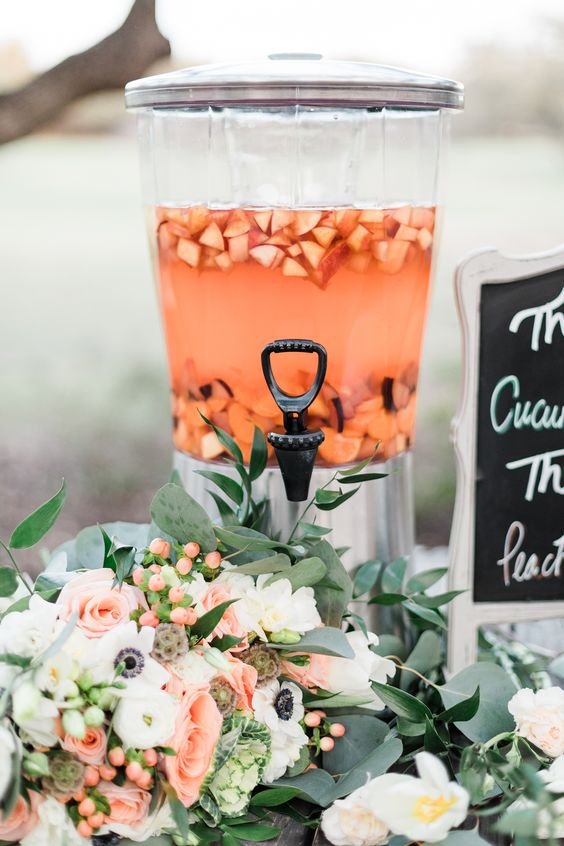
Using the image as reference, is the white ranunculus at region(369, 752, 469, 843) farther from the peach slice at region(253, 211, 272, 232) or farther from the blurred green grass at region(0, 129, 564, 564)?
the blurred green grass at region(0, 129, 564, 564)

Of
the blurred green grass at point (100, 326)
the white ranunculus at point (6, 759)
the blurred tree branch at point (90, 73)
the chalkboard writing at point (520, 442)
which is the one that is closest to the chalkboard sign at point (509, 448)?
the chalkboard writing at point (520, 442)

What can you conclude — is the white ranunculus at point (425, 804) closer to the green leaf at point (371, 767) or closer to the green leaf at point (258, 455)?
the green leaf at point (371, 767)

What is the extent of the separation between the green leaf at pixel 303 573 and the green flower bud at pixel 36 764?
0.22 m

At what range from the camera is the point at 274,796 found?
70 centimetres

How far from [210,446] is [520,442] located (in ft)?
0.96

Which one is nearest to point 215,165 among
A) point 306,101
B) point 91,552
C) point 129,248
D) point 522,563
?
point 306,101

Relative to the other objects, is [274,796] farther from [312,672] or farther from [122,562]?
[122,562]

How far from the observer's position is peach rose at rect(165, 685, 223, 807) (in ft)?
2.04

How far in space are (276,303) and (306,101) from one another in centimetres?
17

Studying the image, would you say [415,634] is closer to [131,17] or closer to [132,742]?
[132,742]

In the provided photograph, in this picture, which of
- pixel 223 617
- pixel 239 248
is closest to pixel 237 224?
pixel 239 248

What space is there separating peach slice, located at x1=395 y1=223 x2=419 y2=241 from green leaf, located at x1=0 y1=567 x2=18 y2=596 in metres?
0.43

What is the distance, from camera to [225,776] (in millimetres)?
671

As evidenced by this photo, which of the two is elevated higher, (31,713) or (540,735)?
(31,713)
